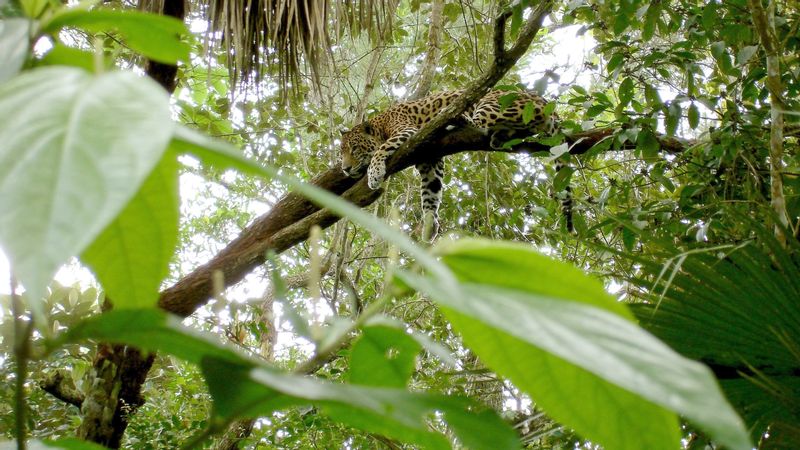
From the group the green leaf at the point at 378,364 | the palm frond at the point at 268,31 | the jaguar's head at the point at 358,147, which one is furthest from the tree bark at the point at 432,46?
the green leaf at the point at 378,364

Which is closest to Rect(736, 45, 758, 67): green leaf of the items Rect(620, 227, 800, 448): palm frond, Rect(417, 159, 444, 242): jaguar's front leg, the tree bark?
Rect(620, 227, 800, 448): palm frond

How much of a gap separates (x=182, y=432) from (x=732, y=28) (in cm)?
308

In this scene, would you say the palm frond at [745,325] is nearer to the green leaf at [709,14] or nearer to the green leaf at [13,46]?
the green leaf at [13,46]

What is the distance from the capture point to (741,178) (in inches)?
113

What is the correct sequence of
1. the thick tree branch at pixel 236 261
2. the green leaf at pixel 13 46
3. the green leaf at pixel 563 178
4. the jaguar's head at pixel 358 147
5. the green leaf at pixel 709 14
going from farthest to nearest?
the jaguar's head at pixel 358 147, the thick tree branch at pixel 236 261, the green leaf at pixel 563 178, the green leaf at pixel 709 14, the green leaf at pixel 13 46

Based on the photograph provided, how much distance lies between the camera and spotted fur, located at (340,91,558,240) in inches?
200

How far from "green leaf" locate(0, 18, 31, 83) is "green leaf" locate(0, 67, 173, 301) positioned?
5cm

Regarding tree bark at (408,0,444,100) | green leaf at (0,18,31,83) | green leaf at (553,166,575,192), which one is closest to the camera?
green leaf at (0,18,31,83)

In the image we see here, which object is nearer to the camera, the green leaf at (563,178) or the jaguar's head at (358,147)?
the green leaf at (563,178)

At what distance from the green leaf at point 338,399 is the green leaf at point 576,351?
0.03 meters

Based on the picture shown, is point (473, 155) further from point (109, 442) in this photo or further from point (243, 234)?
point (109, 442)

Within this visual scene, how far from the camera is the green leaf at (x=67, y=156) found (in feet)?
0.79

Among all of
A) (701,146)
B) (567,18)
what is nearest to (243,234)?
(567,18)

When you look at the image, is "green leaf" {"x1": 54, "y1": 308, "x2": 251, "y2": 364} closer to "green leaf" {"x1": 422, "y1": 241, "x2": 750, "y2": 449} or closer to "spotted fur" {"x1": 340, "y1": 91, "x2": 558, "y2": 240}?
"green leaf" {"x1": 422, "y1": 241, "x2": 750, "y2": 449}
